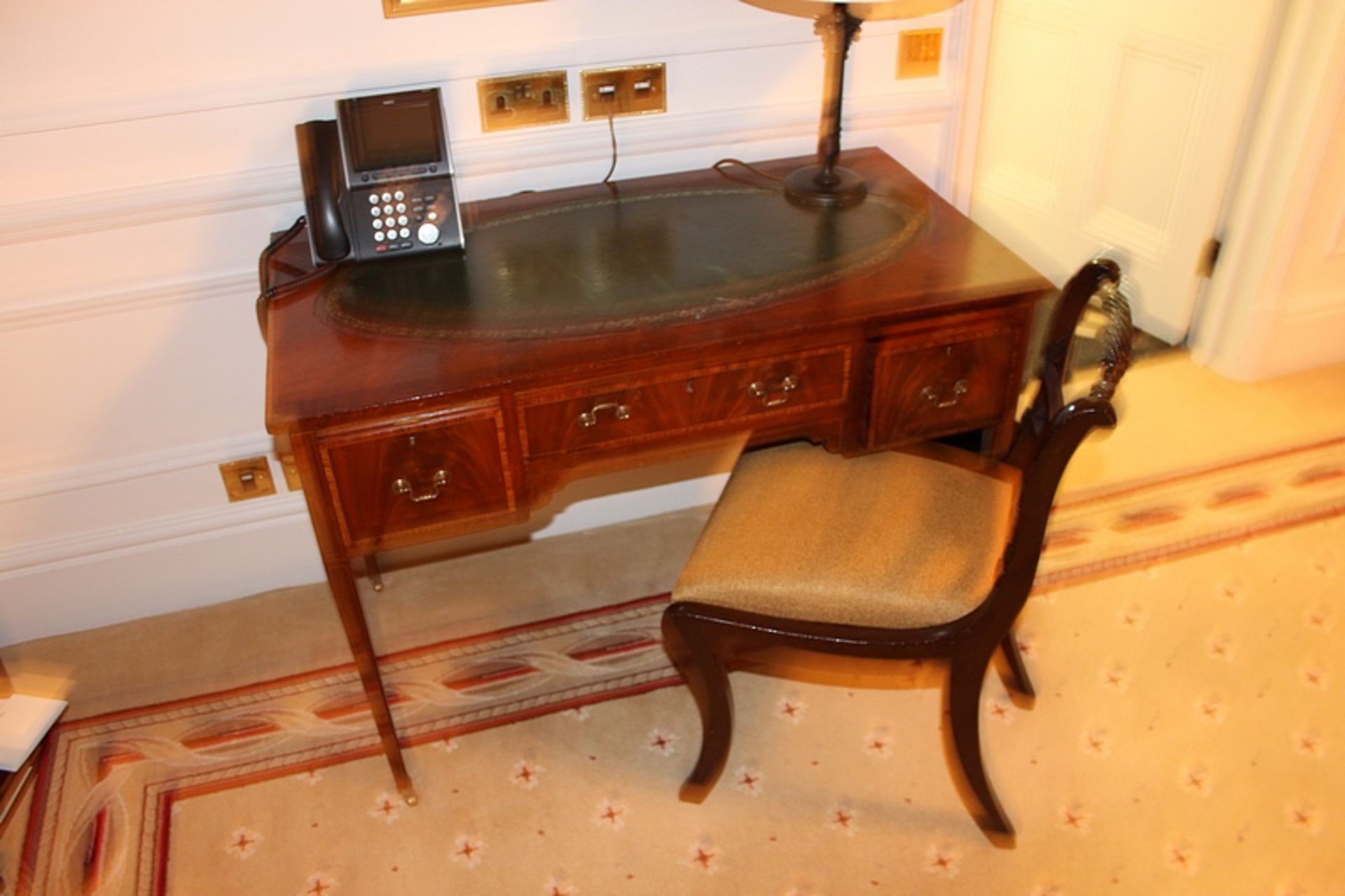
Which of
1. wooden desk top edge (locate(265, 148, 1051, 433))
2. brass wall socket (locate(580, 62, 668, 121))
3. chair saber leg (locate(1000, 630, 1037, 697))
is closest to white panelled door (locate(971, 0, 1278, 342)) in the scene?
brass wall socket (locate(580, 62, 668, 121))

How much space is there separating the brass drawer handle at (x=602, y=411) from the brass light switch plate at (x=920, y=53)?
1.08 m

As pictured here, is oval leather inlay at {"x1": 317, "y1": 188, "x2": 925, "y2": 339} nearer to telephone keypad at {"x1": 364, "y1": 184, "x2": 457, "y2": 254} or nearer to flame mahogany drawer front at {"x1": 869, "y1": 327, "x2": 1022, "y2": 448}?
telephone keypad at {"x1": 364, "y1": 184, "x2": 457, "y2": 254}

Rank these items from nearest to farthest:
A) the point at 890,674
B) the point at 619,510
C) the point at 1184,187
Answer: the point at 890,674
the point at 619,510
the point at 1184,187

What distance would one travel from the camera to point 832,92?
6.73 feet

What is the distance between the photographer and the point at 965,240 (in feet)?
6.39

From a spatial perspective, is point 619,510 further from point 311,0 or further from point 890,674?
point 311,0

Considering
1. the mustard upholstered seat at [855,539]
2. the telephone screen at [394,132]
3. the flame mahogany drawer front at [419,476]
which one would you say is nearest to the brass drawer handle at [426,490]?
the flame mahogany drawer front at [419,476]

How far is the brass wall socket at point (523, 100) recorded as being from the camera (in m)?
2.07

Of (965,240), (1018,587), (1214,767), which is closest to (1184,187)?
(965,240)

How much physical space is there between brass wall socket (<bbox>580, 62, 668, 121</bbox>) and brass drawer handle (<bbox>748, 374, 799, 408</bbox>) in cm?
73

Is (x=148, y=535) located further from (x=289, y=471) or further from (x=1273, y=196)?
(x=1273, y=196)

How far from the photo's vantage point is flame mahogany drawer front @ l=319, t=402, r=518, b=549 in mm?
1629

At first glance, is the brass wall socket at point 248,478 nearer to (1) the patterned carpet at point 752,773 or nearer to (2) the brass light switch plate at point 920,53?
(1) the patterned carpet at point 752,773

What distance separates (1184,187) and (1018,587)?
198cm
